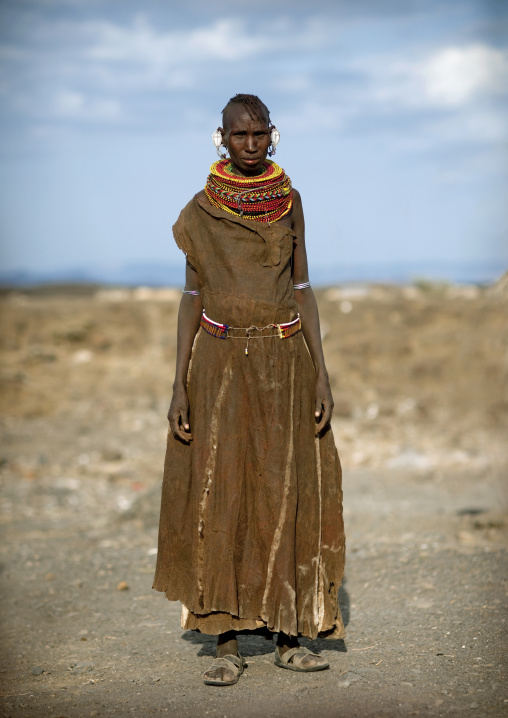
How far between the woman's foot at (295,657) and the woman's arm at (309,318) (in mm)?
881

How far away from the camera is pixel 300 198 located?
3174 mm

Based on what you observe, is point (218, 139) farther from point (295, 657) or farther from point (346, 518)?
point (346, 518)

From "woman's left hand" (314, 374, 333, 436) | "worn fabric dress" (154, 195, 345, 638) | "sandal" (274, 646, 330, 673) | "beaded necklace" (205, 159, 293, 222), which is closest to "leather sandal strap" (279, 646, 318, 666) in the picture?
"sandal" (274, 646, 330, 673)

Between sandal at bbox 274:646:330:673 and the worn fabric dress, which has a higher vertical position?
the worn fabric dress

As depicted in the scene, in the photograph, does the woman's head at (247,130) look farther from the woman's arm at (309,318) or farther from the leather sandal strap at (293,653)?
the leather sandal strap at (293,653)

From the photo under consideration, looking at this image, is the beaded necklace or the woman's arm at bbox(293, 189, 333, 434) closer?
the beaded necklace

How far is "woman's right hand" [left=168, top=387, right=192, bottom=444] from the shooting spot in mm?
3078

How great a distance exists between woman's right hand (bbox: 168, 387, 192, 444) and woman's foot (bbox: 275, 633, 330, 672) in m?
0.93

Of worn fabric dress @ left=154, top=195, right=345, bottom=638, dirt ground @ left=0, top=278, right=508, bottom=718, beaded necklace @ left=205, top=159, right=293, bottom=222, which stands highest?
beaded necklace @ left=205, top=159, right=293, bottom=222

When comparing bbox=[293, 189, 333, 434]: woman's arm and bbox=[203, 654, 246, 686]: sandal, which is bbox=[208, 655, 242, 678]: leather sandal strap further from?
bbox=[293, 189, 333, 434]: woman's arm

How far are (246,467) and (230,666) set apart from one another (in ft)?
2.59

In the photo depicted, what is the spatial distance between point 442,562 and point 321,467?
6.44 ft

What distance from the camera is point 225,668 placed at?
3021mm

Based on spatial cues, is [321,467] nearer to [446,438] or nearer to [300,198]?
[300,198]
